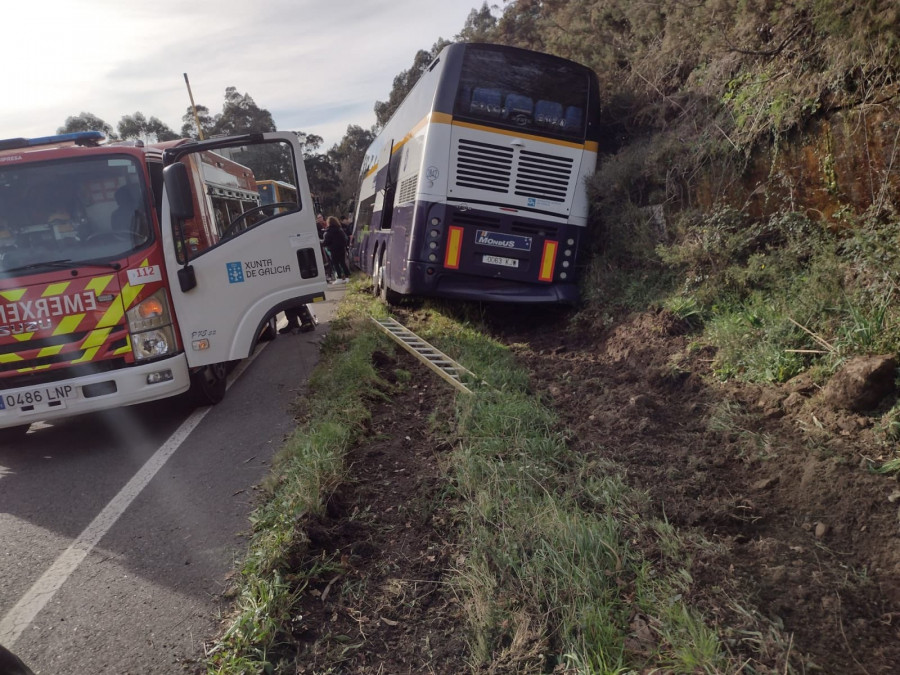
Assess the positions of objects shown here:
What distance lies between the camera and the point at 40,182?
547 centimetres

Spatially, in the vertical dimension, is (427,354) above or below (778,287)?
below

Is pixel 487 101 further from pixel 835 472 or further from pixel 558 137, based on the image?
pixel 835 472

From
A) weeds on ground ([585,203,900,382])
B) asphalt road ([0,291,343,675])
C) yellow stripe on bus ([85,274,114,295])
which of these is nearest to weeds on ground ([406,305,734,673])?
asphalt road ([0,291,343,675])

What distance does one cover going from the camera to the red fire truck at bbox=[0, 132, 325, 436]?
5238 mm

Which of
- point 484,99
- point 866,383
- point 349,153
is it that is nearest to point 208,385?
point 484,99

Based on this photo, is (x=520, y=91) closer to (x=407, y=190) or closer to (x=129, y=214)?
(x=407, y=190)

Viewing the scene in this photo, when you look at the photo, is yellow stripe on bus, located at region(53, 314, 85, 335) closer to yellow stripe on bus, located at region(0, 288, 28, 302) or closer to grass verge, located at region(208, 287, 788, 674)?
yellow stripe on bus, located at region(0, 288, 28, 302)

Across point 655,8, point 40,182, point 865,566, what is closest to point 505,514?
point 865,566

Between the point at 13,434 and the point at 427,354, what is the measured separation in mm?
4223

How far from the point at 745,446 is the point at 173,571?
3.46m

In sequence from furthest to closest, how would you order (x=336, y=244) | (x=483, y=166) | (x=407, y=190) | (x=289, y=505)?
(x=336, y=244)
(x=407, y=190)
(x=483, y=166)
(x=289, y=505)

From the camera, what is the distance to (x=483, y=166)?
838 centimetres

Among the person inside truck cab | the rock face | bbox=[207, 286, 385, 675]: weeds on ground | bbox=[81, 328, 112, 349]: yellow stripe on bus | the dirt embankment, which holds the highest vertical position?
the person inside truck cab

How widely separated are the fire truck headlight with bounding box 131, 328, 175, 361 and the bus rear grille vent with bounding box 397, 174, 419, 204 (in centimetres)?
406
